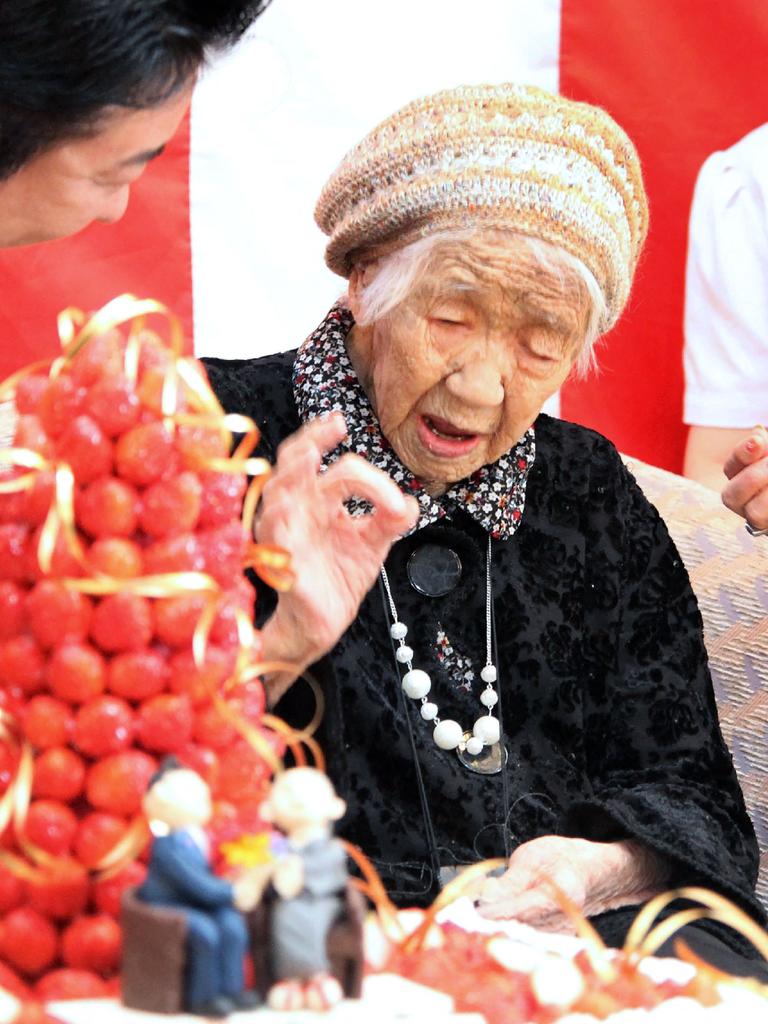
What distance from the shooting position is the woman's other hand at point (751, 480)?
5.73 feet

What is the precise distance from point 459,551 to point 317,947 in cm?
99

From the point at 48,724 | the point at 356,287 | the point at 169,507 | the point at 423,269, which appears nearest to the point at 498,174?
the point at 423,269

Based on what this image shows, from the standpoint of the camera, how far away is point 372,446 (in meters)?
1.68

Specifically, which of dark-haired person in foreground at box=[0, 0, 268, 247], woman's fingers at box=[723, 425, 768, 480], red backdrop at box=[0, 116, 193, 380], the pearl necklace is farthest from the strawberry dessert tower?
red backdrop at box=[0, 116, 193, 380]

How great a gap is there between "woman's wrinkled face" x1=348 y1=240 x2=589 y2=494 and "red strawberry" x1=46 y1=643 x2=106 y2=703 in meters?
0.88

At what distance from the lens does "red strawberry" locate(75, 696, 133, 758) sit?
2.60ft

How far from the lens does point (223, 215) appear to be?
2342 mm

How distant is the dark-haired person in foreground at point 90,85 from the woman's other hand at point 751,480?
85 centimetres

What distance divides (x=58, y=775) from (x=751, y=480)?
1181mm

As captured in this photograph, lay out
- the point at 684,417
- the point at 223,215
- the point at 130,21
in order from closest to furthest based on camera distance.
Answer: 1. the point at 130,21
2. the point at 223,215
3. the point at 684,417

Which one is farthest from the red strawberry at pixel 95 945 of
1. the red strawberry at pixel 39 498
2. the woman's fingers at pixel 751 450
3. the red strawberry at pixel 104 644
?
the woman's fingers at pixel 751 450

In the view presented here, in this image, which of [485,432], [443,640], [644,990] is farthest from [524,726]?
[644,990]

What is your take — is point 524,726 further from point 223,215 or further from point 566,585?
point 223,215

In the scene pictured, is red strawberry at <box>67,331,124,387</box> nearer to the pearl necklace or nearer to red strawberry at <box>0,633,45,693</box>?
red strawberry at <box>0,633,45,693</box>
